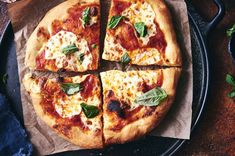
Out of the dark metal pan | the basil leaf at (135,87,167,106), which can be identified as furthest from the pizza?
the dark metal pan

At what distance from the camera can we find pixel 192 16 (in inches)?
191

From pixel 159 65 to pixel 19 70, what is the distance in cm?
119

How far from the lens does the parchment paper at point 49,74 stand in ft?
15.6

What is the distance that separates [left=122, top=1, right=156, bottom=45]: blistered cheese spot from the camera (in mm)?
4750

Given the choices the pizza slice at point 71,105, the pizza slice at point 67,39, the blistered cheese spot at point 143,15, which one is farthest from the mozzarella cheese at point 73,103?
the blistered cheese spot at point 143,15

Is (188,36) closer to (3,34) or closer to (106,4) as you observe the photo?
(106,4)

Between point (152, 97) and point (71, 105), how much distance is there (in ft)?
2.23

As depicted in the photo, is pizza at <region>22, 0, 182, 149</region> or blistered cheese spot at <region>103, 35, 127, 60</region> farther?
blistered cheese spot at <region>103, 35, 127, 60</region>

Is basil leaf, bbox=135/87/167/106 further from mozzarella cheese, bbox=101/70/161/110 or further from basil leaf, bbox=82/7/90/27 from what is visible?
basil leaf, bbox=82/7/90/27

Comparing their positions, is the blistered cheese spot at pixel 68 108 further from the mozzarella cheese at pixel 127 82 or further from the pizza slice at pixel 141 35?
the pizza slice at pixel 141 35

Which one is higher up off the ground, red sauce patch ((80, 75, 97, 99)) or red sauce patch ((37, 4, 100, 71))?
red sauce patch ((37, 4, 100, 71))

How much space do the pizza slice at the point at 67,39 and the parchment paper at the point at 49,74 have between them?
4.5 inches

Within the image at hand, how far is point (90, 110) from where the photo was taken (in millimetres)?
4727

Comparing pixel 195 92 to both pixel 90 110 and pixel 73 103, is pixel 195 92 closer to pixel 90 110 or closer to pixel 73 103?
pixel 90 110
